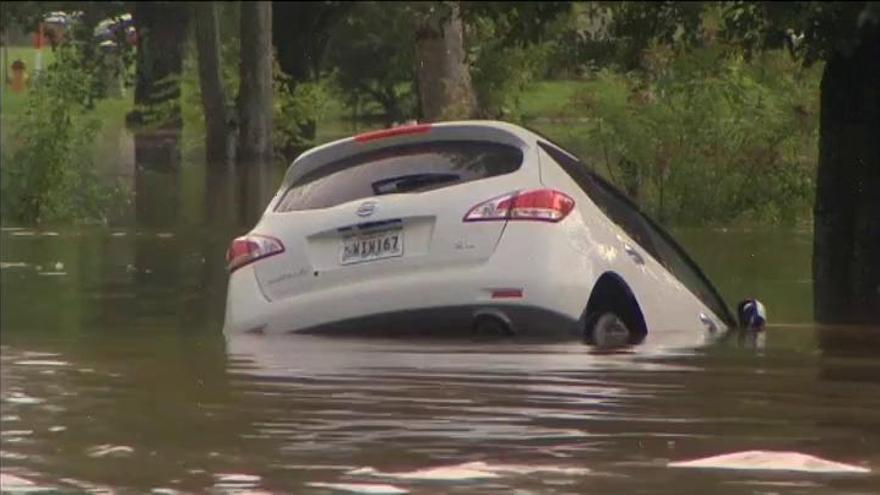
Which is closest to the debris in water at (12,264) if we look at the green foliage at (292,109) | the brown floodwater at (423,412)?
the brown floodwater at (423,412)

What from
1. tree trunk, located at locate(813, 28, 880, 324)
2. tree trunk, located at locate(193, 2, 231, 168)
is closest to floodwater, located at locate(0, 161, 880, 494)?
tree trunk, located at locate(813, 28, 880, 324)

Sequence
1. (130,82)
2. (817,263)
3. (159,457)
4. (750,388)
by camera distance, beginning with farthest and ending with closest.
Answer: (130,82)
(817,263)
(750,388)
(159,457)

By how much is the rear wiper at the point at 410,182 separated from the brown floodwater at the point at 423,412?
70 cm

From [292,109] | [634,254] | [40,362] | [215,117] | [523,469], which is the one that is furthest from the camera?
[292,109]

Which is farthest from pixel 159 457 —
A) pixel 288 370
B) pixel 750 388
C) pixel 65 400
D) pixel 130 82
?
pixel 130 82

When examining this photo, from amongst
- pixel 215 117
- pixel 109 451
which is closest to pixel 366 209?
pixel 109 451

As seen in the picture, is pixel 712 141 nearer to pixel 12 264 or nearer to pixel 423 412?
pixel 12 264

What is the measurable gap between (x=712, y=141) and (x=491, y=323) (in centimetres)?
1212

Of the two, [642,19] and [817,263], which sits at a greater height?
[642,19]

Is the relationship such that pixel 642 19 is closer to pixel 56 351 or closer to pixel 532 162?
pixel 532 162

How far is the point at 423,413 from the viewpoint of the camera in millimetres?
8852

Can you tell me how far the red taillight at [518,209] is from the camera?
34.6ft

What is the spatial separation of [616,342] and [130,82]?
87.2 feet

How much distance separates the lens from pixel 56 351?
11.2 meters
